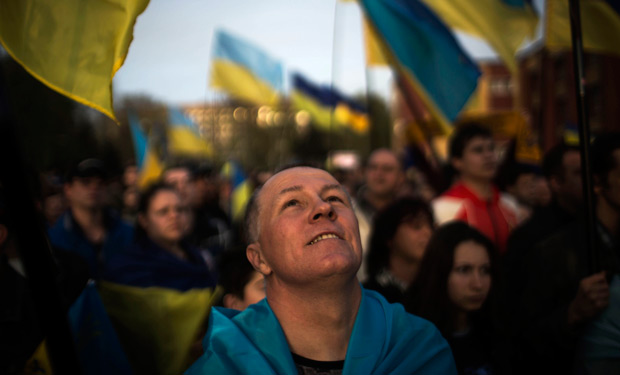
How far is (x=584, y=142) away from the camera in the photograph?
228 centimetres

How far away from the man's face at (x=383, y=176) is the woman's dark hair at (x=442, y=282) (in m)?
2.18

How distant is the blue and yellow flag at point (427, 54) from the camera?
14.6 feet

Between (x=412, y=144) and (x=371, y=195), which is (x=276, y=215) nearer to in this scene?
(x=371, y=195)

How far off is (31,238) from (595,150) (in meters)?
2.80

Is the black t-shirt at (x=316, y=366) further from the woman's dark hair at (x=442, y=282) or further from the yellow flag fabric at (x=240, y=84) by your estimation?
the yellow flag fabric at (x=240, y=84)

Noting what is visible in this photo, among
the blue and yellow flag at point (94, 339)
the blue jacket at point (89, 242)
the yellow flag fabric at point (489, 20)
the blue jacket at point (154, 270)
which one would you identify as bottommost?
the blue jacket at point (89, 242)

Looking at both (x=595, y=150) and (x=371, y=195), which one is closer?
(x=595, y=150)

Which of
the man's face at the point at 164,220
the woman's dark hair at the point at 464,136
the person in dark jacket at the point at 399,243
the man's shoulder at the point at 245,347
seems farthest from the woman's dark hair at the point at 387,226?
the man's shoulder at the point at 245,347

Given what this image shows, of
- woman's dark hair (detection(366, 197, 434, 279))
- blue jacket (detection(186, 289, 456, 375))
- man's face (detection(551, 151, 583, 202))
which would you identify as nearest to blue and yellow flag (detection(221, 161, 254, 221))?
woman's dark hair (detection(366, 197, 434, 279))

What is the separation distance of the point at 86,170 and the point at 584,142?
3.78 meters

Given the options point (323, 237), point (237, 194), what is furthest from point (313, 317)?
point (237, 194)

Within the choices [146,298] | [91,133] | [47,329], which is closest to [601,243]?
[146,298]

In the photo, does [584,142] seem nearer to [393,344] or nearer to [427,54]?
[393,344]

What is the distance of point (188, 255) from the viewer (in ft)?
13.6
